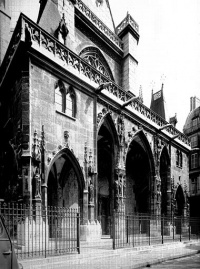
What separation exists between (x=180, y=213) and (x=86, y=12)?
15095 mm

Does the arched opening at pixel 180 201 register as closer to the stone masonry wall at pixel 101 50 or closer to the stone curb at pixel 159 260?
the stone masonry wall at pixel 101 50

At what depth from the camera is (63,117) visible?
499 inches

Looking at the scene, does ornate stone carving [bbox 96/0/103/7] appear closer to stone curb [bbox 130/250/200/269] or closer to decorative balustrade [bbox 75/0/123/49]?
decorative balustrade [bbox 75/0/123/49]

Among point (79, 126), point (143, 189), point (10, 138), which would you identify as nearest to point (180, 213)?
point (143, 189)

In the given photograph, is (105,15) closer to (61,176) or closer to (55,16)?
(55,16)

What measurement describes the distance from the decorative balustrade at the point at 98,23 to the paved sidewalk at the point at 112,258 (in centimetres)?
1355

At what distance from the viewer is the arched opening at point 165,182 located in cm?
2134

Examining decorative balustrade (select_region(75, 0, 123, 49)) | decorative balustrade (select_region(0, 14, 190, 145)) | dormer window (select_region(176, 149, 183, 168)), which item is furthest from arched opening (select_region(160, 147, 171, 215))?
decorative balustrade (select_region(75, 0, 123, 49))

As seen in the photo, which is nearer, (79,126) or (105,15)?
(79,126)

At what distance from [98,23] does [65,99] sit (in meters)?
9.97

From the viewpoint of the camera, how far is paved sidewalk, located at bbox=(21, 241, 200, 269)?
7.88 meters

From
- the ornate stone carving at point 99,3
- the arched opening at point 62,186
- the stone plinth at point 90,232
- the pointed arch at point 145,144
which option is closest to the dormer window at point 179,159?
the pointed arch at point 145,144

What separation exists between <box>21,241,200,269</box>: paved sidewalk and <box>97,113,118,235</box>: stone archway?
388 cm

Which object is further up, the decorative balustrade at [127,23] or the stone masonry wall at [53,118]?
the decorative balustrade at [127,23]
